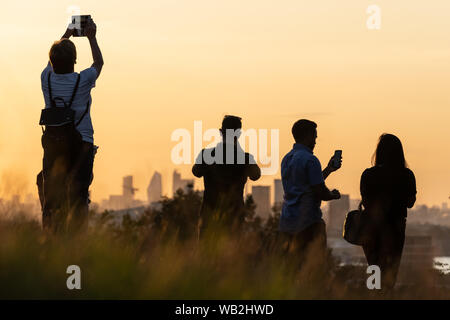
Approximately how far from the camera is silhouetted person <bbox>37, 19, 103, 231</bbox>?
10.2 m

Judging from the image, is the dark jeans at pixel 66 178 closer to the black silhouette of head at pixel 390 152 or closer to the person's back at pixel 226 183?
the person's back at pixel 226 183

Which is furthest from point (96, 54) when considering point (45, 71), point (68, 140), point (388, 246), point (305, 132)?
point (388, 246)

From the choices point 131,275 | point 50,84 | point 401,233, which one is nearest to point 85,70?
point 50,84

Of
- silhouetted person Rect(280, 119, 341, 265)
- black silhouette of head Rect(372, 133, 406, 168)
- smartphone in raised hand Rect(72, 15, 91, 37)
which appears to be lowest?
silhouetted person Rect(280, 119, 341, 265)

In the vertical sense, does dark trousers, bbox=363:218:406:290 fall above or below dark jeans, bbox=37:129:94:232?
below

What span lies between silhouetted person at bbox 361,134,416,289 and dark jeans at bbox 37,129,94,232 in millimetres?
2833

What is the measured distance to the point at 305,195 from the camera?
10.8 metres

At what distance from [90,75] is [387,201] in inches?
127

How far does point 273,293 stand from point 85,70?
282 centimetres

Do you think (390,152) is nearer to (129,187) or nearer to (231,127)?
(231,127)

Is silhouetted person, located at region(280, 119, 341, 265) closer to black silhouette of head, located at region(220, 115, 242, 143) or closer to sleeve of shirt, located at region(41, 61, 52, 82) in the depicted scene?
black silhouette of head, located at region(220, 115, 242, 143)

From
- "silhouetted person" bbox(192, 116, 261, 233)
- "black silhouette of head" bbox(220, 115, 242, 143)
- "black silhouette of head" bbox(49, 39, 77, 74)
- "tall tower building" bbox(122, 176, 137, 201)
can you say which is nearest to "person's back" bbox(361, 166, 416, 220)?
"silhouetted person" bbox(192, 116, 261, 233)

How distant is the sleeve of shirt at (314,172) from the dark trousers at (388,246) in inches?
34.4
